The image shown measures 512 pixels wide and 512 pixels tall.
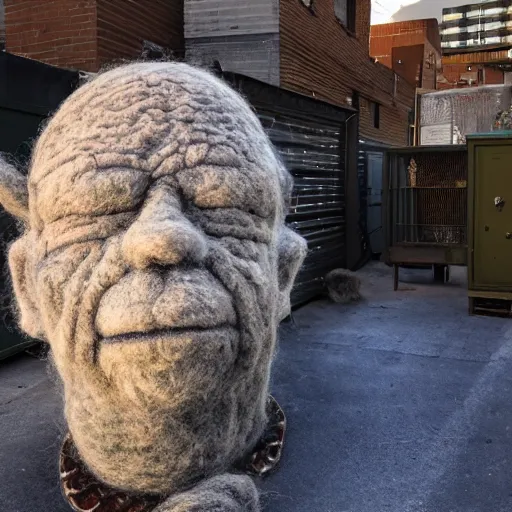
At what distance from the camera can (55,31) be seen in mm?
5523

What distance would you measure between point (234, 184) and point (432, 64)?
12.4 meters

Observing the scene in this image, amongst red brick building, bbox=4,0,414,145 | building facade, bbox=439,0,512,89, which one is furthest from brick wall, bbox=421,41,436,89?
red brick building, bbox=4,0,414,145

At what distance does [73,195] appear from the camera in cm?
146

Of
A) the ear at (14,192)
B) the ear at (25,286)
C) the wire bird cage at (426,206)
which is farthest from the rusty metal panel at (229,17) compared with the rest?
the ear at (25,286)

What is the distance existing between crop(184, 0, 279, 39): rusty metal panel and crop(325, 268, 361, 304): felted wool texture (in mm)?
2676

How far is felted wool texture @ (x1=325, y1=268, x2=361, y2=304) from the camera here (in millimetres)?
5695

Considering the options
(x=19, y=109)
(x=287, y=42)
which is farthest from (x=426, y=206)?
(x=19, y=109)

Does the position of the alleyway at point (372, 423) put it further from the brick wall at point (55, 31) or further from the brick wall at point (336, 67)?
the brick wall at point (336, 67)

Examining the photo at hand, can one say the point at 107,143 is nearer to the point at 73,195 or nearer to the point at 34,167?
the point at 73,195

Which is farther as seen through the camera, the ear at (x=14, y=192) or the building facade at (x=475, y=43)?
the building facade at (x=475, y=43)

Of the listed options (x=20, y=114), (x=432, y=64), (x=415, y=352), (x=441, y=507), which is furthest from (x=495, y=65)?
(x=441, y=507)

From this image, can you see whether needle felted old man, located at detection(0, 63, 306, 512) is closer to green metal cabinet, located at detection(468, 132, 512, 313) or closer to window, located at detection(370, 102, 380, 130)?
green metal cabinet, located at detection(468, 132, 512, 313)

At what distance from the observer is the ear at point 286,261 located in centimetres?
183

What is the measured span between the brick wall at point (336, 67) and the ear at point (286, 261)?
4817mm
